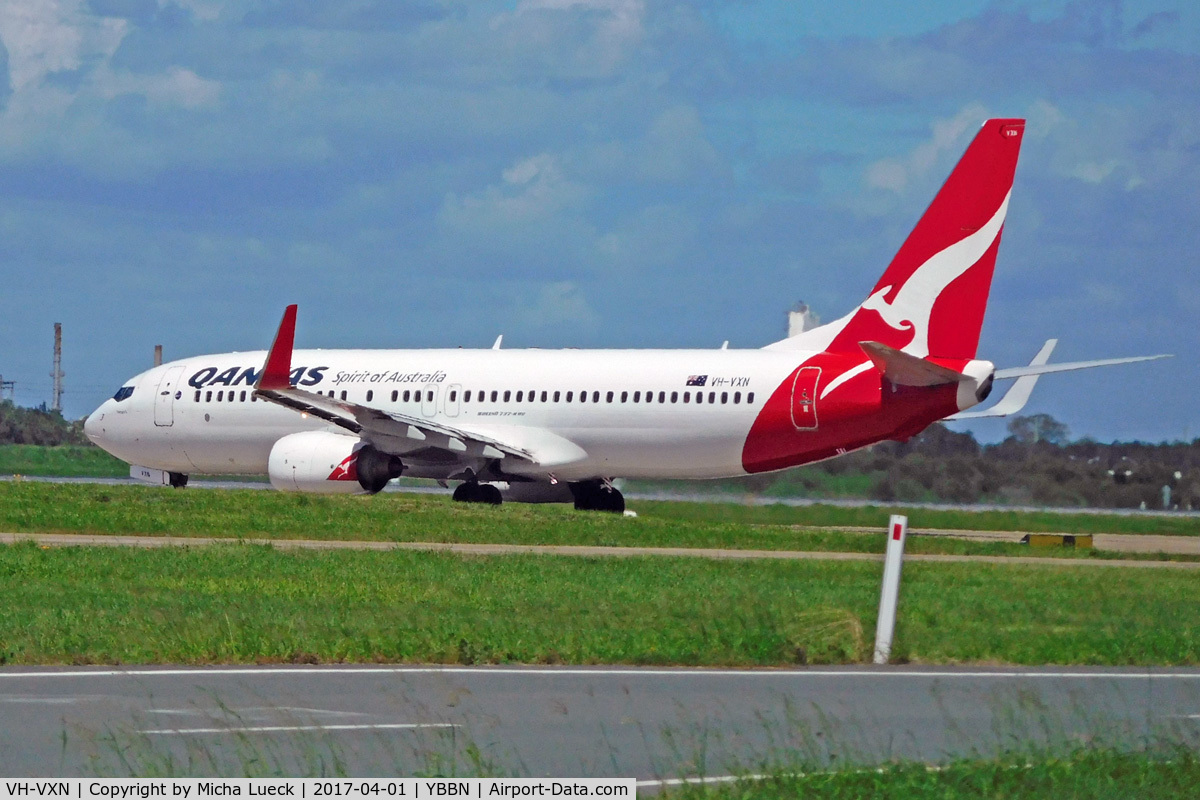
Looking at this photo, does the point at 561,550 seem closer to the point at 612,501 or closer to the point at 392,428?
the point at 392,428

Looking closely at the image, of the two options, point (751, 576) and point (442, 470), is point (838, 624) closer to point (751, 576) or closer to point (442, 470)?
point (751, 576)

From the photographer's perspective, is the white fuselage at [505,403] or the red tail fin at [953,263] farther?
the white fuselage at [505,403]

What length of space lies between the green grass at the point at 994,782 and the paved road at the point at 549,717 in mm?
497

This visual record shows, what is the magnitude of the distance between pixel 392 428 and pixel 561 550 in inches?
423

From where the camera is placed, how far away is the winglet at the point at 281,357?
36531 millimetres

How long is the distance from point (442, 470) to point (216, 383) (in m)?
6.80

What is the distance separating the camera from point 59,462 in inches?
2817

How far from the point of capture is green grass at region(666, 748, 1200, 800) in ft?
30.5

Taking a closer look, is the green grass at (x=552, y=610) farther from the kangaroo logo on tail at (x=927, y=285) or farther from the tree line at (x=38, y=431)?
the tree line at (x=38, y=431)

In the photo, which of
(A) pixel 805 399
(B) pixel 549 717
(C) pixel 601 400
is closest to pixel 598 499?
(C) pixel 601 400

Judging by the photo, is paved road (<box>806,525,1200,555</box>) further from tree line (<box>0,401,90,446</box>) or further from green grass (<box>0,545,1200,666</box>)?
tree line (<box>0,401,90,446</box>)

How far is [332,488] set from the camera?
40219 millimetres
